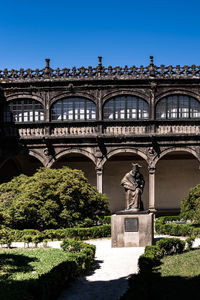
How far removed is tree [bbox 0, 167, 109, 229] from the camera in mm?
16391

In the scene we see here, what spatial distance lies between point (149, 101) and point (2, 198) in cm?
1080

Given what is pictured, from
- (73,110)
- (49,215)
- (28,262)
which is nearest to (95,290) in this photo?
(28,262)

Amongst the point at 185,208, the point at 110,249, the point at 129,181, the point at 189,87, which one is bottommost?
the point at 110,249

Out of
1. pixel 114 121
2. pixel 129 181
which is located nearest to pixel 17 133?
pixel 114 121

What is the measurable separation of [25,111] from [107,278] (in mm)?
A: 17153

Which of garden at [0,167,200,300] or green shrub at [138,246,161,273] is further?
green shrub at [138,246,161,273]

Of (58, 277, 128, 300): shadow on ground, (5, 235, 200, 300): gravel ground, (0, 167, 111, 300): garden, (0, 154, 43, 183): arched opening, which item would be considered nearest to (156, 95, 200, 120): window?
(0, 167, 111, 300): garden

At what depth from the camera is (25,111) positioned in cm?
2492

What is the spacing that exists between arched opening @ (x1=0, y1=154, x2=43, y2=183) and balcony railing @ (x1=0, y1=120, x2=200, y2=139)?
2228 mm

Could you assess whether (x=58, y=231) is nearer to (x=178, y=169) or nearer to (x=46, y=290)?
(x=46, y=290)

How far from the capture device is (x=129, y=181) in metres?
14.3

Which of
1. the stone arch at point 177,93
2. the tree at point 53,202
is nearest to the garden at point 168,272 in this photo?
the tree at point 53,202

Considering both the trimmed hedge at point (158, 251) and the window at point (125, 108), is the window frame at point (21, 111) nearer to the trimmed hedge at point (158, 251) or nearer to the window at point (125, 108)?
the window at point (125, 108)

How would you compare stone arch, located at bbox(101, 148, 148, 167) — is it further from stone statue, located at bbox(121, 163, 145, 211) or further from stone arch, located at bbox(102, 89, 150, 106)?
stone statue, located at bbox(121, 163, 145, 211)
